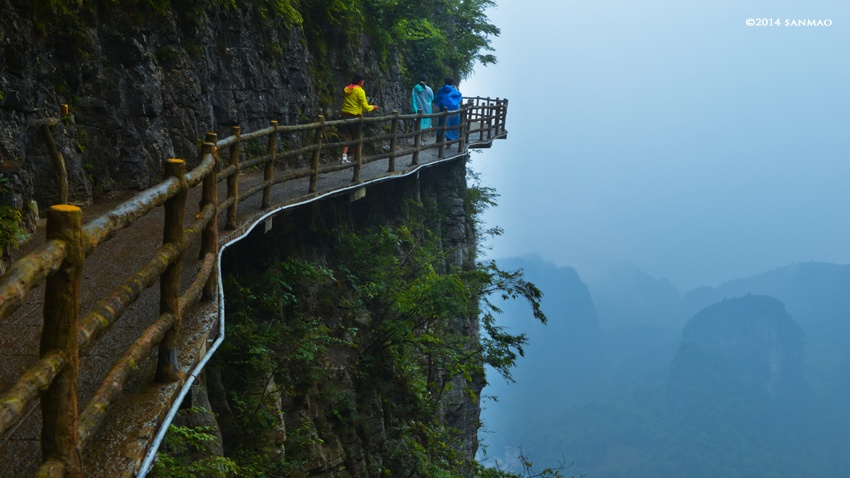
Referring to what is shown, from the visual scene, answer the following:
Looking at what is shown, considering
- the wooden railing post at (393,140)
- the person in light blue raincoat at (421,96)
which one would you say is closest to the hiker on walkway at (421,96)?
the person in light blue raincoat at (421,96)

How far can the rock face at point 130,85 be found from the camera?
7.26 metres

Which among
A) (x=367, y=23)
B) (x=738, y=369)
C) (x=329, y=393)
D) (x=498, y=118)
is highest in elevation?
(x=367, y=23)

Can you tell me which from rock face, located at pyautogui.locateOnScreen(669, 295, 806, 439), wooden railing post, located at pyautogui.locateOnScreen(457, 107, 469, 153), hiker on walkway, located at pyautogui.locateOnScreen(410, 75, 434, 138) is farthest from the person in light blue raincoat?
rock face, located at pyautogui.locateOnScreen(669, 295, 806, 439)

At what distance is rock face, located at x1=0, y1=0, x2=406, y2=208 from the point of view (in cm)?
726

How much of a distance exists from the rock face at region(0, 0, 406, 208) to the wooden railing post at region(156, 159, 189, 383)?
11.0 ft

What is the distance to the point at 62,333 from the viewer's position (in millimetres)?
2617

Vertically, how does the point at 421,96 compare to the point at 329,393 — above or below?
above

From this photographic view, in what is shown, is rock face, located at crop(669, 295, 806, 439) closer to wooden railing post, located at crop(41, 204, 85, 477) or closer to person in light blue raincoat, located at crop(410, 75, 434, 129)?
person in light blue raincoat, located at crop(410, 75, 434, 129)

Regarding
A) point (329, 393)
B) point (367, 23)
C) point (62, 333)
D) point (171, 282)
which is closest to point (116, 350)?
point (171, 282)

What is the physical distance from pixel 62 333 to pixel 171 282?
1472mm

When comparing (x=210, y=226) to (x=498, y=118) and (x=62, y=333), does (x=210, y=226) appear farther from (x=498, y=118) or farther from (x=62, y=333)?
(x=498, y=118)

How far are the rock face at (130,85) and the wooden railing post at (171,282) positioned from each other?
3350mm

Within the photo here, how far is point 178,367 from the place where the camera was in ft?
14.3

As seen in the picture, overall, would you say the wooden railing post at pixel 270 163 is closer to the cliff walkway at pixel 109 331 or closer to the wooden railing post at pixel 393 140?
the cliff walkway at pixel 109 331
